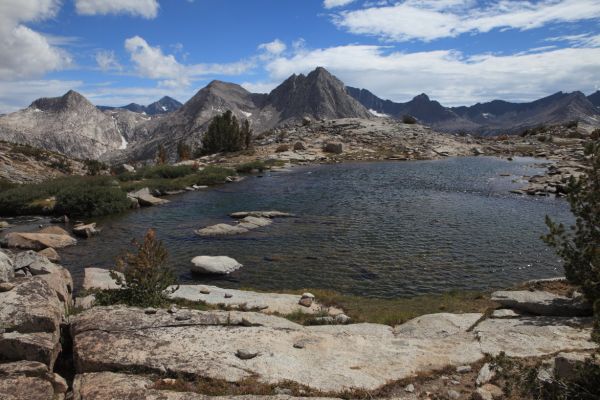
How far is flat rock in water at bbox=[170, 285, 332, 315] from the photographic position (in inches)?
663

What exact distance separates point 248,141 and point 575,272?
89483mm

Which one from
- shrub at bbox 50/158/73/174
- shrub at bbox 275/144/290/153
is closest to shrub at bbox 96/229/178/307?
shrub at bbox 50/158/73/174

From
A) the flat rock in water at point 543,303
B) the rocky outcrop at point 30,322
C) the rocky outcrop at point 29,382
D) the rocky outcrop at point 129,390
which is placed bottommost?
the flat rock in water at point 543,303

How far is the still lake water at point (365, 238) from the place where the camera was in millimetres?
21906

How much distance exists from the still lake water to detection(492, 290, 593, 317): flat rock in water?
14.3 ft

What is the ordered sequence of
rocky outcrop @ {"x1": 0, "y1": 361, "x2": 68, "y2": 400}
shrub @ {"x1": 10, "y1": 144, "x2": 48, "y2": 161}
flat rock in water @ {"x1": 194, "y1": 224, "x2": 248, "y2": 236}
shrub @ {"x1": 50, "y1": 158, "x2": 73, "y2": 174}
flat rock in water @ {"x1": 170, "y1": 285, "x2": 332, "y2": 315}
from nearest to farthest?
rocky outcrop @ {"x1": 0, "y1": 361, "x2": 68, "y2": 400} < flat rock in water @ {"x1": 170, "y1": 285, "x2": 332, "y2": 315} < flat rock in water @ {"x1": 194, "y1": 224, "x2": 248, "y2": 236} < shrub @ {"x1": 10, "y1": 144, "x2": 48, "y2": 161} < shrub @ {"x1": 50, "y1": 158, "x2": 73, "y2": 174}

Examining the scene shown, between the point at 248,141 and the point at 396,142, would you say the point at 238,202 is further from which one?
the point at 396,142

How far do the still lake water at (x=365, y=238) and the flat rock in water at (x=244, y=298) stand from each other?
2.63m

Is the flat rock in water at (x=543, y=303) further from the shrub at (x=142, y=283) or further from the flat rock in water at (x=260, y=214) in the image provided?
the flat rock in water at (x=260, y=214)

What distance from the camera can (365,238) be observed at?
29.0m

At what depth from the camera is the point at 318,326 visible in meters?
14.5

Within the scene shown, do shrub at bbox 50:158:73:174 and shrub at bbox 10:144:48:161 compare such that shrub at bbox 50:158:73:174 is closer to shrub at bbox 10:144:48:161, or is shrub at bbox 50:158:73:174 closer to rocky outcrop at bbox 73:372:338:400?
shrub at bbox 10:144:48:161

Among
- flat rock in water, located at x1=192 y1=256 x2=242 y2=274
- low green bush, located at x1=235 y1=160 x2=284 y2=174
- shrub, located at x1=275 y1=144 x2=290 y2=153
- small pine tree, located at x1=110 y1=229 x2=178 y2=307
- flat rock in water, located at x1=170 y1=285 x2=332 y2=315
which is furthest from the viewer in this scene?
shrub, located at x1=275 y1=144 x2=290 y2=153

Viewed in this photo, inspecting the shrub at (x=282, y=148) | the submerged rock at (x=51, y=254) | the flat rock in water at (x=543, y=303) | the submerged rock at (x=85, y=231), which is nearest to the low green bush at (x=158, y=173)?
Answer: the shrub at (x=282, y=148)
